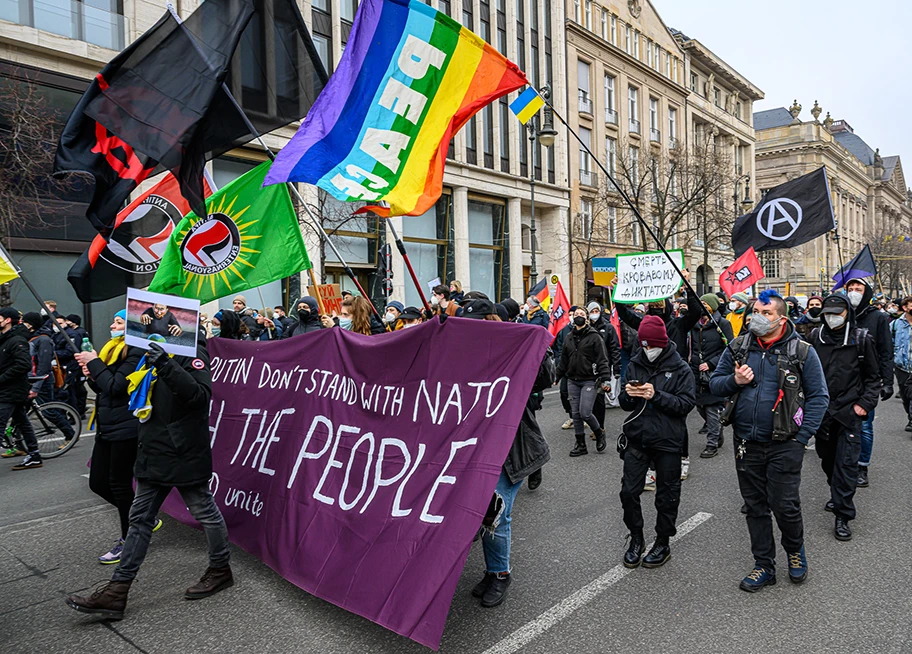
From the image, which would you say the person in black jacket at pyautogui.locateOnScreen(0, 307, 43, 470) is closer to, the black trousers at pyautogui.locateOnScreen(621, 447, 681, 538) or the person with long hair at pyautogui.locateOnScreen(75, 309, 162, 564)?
the person with long hair at pyautogui.locateOnScreen(75, 309, 162, 564)

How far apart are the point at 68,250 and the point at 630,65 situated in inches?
1427

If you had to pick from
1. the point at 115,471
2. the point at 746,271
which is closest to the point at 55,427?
the point at 115,471

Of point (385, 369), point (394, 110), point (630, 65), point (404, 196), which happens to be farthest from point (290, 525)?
point (630, 65)

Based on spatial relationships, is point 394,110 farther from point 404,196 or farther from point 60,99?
point 60,99

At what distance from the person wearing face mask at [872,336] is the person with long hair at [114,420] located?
5.82m

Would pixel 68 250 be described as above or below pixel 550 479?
above

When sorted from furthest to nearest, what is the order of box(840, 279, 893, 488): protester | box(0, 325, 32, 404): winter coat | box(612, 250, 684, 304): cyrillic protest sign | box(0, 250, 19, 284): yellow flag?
1. box(612, 250, 684, 304): cyrillic protest sign
2. box(0, 325, 32, 404): winter coat
3. box(840, 279, 893, 488): protester
4. box(0, 250, 19, 284): yellow flag

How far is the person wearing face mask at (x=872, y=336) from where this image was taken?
587 centimetres

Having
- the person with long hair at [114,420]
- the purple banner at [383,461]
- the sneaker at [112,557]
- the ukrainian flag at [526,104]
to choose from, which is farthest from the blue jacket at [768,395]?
the sneaker at [112,557]

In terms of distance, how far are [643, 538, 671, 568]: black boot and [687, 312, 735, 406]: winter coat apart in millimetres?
3815

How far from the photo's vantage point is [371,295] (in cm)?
2609

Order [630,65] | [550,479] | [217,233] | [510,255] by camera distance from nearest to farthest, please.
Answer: [217,233]
[550,479]
[510,255]
[630,65]

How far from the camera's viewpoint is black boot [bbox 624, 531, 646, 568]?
14.8 feet

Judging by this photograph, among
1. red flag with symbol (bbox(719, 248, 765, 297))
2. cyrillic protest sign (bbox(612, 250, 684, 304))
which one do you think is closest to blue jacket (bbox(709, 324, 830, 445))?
cyrillic protest sign (bbox(612, 250, 684, 304))
